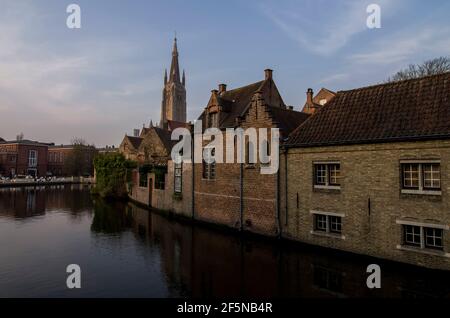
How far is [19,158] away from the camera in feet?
263

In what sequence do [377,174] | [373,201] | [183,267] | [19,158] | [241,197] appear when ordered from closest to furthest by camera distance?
[183,267] → [377,174] → [373,201] → [241,197] → [19,158]

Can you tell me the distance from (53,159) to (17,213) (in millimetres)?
78335

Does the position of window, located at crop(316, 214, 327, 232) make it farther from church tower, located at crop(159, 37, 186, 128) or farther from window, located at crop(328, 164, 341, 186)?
church tower, located at crop(159, 37, 186, 128)

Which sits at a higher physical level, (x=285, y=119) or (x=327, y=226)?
(x=285, y=119)

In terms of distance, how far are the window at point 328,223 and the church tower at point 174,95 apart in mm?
92185

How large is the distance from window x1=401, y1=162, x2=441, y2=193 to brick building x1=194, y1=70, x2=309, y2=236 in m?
6.47

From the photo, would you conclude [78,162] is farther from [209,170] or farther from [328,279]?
[328,279]

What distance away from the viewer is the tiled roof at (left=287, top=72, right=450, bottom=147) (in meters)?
12.1

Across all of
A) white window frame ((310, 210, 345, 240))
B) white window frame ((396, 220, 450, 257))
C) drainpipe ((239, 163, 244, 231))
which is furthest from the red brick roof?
white window frame ((396, 220, 450, 257))

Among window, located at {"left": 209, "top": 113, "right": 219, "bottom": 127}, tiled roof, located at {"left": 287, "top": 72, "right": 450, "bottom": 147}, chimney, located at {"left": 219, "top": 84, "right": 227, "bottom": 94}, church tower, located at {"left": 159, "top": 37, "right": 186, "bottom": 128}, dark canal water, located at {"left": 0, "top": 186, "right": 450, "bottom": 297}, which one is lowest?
dark canal water, located at {"left": 0, "top": 186, "right": 450, "bottom": 297}

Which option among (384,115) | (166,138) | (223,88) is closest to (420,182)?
(384,115)

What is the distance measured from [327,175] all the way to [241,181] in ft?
19.4

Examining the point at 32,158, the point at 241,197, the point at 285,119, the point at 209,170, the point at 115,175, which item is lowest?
the point at 241,197
